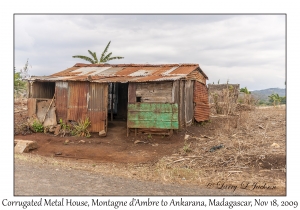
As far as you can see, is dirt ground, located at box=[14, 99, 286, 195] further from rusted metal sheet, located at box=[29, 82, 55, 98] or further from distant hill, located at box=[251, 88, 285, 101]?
distant hill, located at box=[251, 88, 285, 101]

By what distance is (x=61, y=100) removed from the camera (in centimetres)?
1496

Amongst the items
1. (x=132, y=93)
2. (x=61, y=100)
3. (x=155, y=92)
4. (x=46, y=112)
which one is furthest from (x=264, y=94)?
(x=46, y=112)

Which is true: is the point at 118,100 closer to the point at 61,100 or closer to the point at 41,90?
the point at 61,100

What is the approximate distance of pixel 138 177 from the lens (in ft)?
27.6

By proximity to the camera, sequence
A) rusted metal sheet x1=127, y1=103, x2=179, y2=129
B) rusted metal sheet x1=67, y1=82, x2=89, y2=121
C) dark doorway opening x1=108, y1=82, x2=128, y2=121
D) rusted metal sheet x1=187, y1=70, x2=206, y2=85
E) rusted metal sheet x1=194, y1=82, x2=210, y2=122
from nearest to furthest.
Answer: rusted metal sheet x1=127, y1=103, x2=179, y2=129
rusted metal sheet x1=67, y1=82, x2=89, y2=121
rusted metal sheet x1=187, y1=70, x2=206, y2=85
rusted metal sheet x1=194, y1=82, x2=210, y2=122
dark doorway opening x1=108, y1=82, x2=128, y2=121

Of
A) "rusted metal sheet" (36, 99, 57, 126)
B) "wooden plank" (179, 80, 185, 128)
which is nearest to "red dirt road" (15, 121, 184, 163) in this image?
"rusted metal sheet" (36, 99, 57, 126)

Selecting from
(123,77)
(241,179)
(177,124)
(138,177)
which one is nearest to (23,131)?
(123,77)

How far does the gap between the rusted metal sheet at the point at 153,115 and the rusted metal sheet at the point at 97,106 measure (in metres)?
1.28

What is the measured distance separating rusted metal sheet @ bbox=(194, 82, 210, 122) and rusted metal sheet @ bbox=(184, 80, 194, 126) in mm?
500

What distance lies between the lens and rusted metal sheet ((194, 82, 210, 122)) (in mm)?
17406

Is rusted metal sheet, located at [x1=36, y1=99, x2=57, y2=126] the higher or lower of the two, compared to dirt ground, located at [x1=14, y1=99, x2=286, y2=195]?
higher

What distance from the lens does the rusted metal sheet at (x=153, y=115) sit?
13.2 metres

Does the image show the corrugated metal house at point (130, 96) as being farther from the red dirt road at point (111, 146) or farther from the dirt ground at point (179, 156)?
the dirt ground at point (179, 156)
